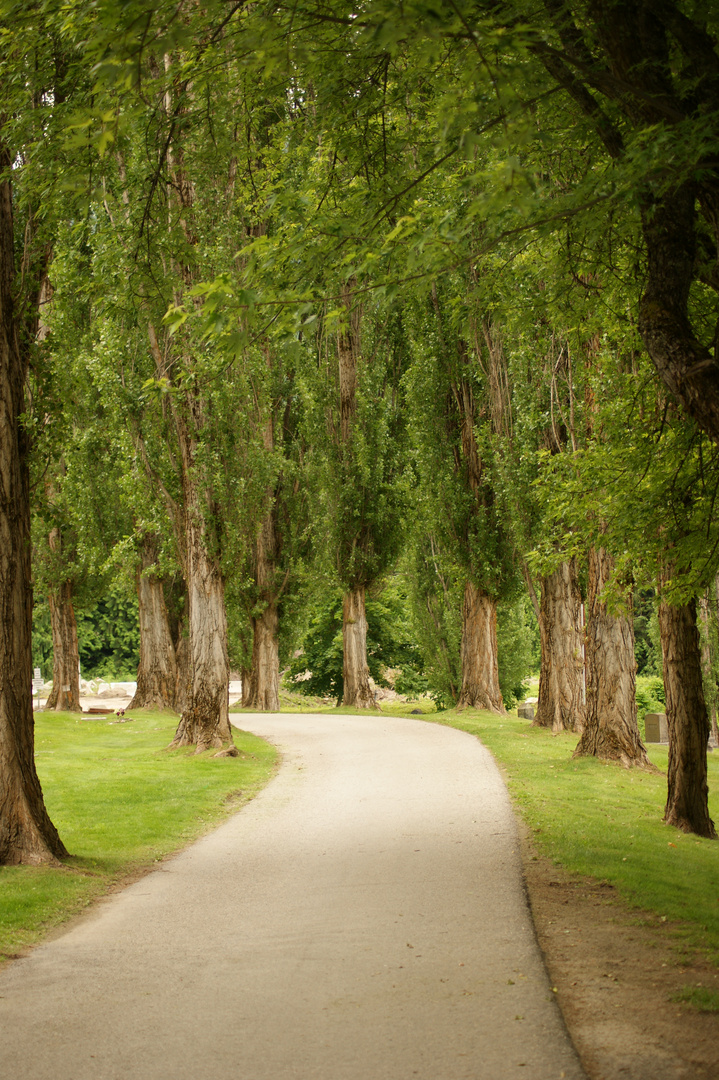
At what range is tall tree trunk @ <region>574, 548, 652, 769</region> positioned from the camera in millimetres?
14633

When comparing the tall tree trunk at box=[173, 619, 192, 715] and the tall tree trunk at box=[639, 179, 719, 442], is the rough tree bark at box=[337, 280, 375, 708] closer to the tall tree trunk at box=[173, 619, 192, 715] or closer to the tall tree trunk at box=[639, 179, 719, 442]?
the tall tree trunk at box=[173, 619, 192, 715]

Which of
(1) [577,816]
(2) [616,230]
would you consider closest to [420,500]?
(1) [577,816]

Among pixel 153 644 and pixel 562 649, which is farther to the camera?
pixel 153 644

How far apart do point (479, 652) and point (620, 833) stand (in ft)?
46.6

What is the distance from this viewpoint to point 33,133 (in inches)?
285

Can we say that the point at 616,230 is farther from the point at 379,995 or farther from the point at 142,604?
the point at 142,604

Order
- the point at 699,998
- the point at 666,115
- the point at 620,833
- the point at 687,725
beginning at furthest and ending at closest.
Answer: the point at 687,725, the point at 620,833, the point at 666,115, the point at 699,998

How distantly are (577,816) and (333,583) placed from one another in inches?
660

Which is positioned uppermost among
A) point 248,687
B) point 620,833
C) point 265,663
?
point 265,663

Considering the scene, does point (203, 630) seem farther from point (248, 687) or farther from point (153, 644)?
point (248, 687)

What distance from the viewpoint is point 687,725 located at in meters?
10.5

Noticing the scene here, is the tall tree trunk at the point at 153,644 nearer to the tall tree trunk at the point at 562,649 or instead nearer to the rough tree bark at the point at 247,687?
the rough tree bark at the point at 247,687

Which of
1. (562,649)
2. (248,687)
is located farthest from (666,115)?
(248,687)

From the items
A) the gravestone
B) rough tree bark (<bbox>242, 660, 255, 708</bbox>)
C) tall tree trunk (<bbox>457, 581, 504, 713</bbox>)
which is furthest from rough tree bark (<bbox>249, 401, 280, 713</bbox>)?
the gravestone
